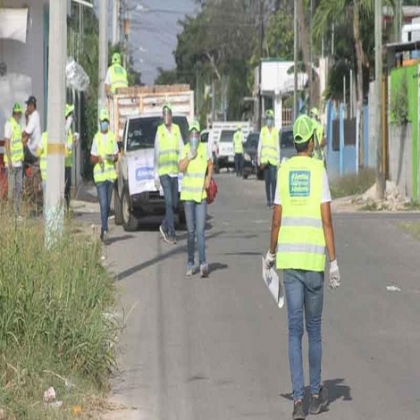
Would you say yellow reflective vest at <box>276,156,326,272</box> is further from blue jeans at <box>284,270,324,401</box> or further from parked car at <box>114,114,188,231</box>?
parked car at <box>114,114,188,231</box>

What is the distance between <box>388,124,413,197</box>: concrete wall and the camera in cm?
2628

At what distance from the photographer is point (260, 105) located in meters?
74.9

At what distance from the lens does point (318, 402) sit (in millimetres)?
9031

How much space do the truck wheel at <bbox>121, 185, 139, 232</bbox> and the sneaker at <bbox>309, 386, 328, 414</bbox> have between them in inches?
474

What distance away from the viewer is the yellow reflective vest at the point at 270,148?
2498 cm

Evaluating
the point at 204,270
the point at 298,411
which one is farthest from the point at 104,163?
the point at 298,411

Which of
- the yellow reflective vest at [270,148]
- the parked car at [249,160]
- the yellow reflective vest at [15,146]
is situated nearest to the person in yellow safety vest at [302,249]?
the yellow reflective vest at [15,146]

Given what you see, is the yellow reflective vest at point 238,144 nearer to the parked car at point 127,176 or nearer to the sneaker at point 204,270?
the parked car at point 127,176

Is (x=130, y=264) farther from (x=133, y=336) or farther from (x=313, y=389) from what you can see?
(x=313, y=389)

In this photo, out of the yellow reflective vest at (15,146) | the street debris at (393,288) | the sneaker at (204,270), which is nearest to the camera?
the street debris at (393,288)

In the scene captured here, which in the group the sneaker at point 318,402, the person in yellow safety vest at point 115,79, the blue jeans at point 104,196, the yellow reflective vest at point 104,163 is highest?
the person in yellow safety vest at point 115,79

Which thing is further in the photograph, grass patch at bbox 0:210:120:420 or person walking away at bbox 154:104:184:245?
person walking away at bbox 154:104:184:245

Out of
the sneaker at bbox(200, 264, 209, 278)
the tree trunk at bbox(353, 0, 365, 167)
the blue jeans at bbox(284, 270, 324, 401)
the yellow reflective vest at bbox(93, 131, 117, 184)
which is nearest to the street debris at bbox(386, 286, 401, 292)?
the sneaker at bbox(200, 264, 209, 278)

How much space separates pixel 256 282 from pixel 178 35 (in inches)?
3565
